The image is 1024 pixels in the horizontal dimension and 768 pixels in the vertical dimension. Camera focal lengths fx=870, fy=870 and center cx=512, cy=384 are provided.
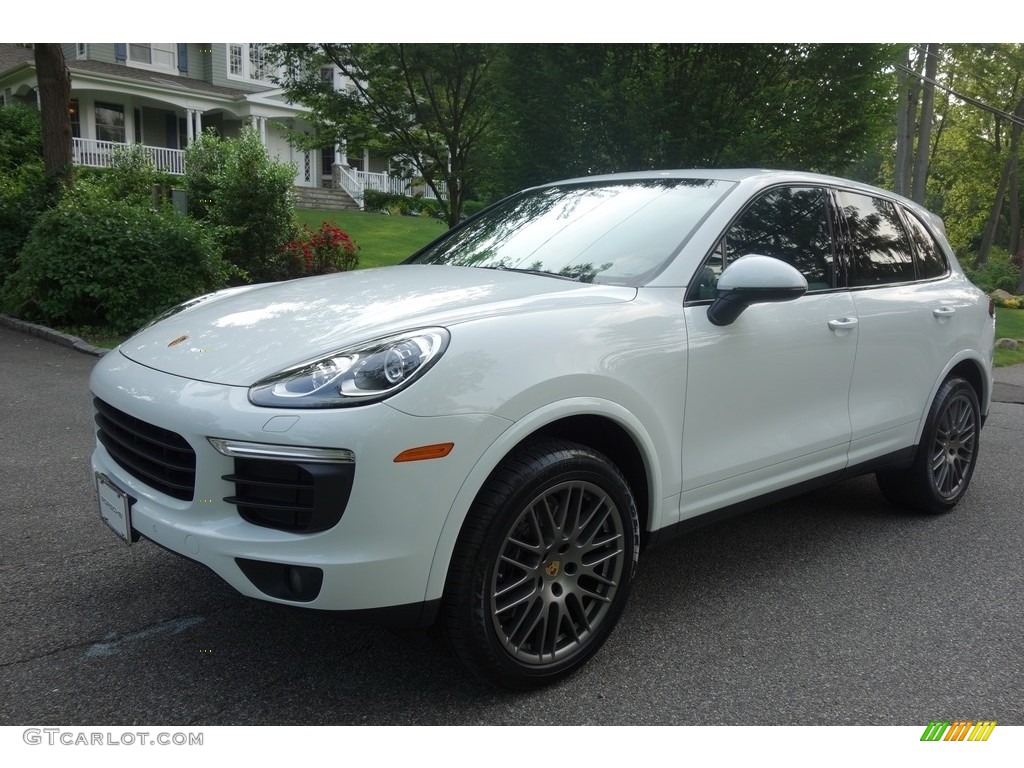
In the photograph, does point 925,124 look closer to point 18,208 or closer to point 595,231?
point 18,208

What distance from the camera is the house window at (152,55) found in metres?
29.7

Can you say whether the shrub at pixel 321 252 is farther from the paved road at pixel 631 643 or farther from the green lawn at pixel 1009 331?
the green lawn at pixel 1009 331

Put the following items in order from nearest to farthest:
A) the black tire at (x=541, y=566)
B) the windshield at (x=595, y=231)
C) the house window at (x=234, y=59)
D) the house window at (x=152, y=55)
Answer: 1. the black tire at (x=541, y=566)
2. the windshield at (x=595, y=231)
3. the house window at (x=152, y=55)
4. the house window at (x=234, y=59)

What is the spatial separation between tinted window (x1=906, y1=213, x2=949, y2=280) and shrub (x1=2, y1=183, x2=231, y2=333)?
810 cm

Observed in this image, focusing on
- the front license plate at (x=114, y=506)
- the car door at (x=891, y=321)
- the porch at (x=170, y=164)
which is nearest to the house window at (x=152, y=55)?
the porch at (x=170, y=164)

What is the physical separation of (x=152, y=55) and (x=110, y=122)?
3076 millimetres

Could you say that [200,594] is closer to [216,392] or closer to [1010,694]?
[216,392]

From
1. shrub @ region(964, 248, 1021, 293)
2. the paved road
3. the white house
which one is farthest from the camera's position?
the white house

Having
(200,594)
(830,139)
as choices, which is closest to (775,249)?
(200,594)

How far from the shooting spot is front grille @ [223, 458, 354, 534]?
7.63 ft

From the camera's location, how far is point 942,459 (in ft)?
15.4

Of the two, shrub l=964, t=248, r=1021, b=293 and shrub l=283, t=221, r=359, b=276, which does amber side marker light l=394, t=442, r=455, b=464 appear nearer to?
shrub l=283, t=221, r=359, b=276
